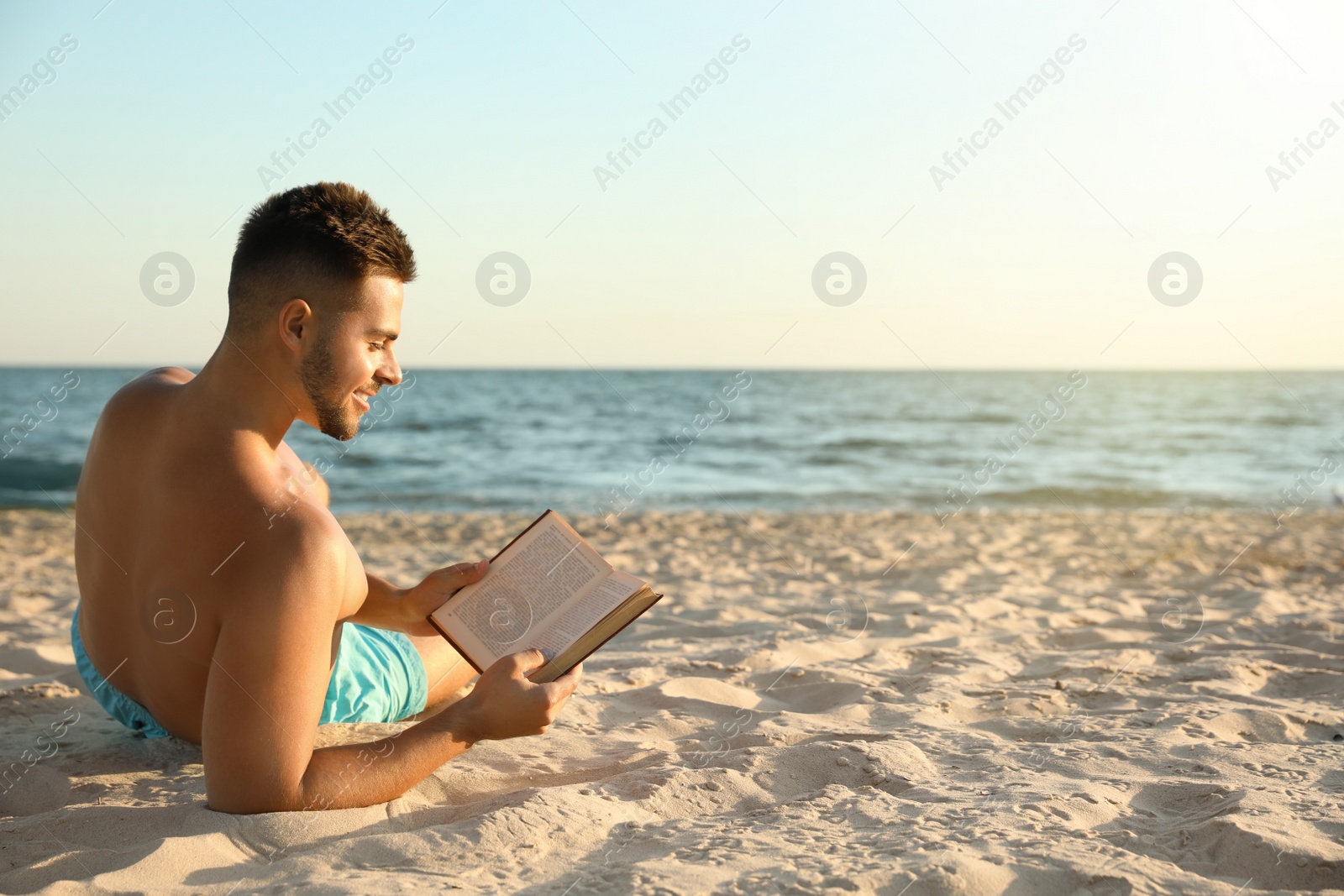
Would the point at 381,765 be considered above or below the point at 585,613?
below

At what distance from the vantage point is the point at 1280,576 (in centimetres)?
521

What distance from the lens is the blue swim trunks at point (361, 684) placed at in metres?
2.44

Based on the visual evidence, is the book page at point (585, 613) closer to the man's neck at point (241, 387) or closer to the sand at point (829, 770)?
the sand at point (829, 770)

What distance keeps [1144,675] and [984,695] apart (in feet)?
2.23

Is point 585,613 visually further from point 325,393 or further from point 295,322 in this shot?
point 295,322

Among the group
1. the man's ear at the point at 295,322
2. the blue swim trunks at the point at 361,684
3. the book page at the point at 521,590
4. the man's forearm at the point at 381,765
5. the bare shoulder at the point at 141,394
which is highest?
the man's ear at the point at 295,322

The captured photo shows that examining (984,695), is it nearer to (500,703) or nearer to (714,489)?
(500,703)

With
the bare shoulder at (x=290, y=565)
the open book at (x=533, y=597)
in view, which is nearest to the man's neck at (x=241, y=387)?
the bare shoulder at (x=290, y=565)

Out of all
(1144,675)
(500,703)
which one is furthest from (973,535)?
(500,703)

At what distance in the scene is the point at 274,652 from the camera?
1756mm

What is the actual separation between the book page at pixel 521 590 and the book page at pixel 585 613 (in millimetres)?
30

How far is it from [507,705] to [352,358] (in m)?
0.87

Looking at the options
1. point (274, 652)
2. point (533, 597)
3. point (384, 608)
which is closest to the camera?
point (274, 652)

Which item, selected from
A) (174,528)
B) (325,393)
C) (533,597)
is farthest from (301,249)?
(533,597)
